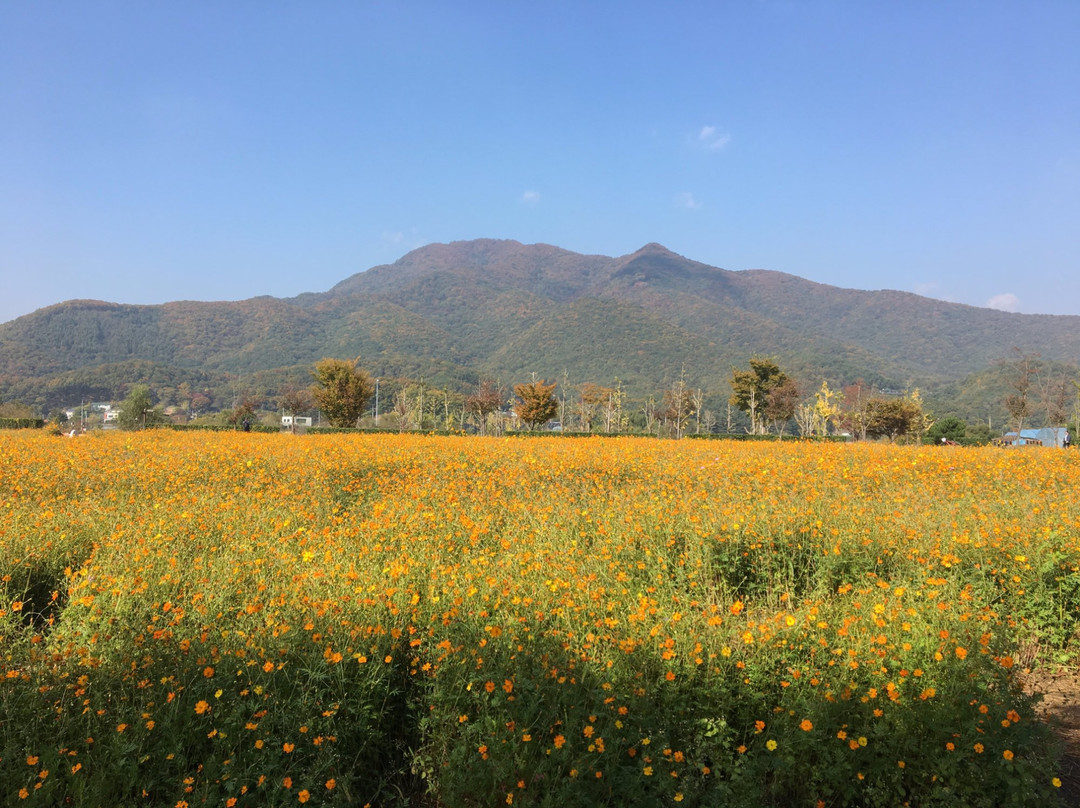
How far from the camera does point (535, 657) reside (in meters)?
3.35

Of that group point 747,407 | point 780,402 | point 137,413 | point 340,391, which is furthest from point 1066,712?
point 780,402

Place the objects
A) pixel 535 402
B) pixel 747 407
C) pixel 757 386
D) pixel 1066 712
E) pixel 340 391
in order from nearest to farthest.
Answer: pixel 1066 712 < pixel 535 402 < pixel 340 391 < pixel 757 386 < pixel 747 407

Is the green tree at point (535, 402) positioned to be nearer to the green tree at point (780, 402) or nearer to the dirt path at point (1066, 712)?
the green tree at point (780, 402)

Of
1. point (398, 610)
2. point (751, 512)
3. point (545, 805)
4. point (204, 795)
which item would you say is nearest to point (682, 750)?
point (545, 805)

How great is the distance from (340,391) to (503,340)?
10504 cm

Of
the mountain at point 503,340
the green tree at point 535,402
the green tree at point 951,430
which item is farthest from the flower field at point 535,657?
the mountain at point 503,340

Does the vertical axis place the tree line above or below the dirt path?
above

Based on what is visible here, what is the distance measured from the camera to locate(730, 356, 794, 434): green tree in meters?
39.6

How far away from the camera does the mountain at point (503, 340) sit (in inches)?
3932

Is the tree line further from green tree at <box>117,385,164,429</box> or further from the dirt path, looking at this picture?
the dirt path

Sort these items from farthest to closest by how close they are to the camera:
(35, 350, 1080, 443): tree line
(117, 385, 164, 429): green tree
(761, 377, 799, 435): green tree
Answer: (761, 377, 799, 435): green tree < (35, 350, 1080, 443): tree line < (117, 385, 164, 429): green tree

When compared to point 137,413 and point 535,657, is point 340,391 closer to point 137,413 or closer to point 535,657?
point 137,413

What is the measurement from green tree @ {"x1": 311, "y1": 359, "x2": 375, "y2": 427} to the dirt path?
3295 cm

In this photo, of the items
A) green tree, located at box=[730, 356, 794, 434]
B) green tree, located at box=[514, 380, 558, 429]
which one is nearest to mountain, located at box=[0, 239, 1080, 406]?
green tree, located at box=[730, 356, 794, 434]
